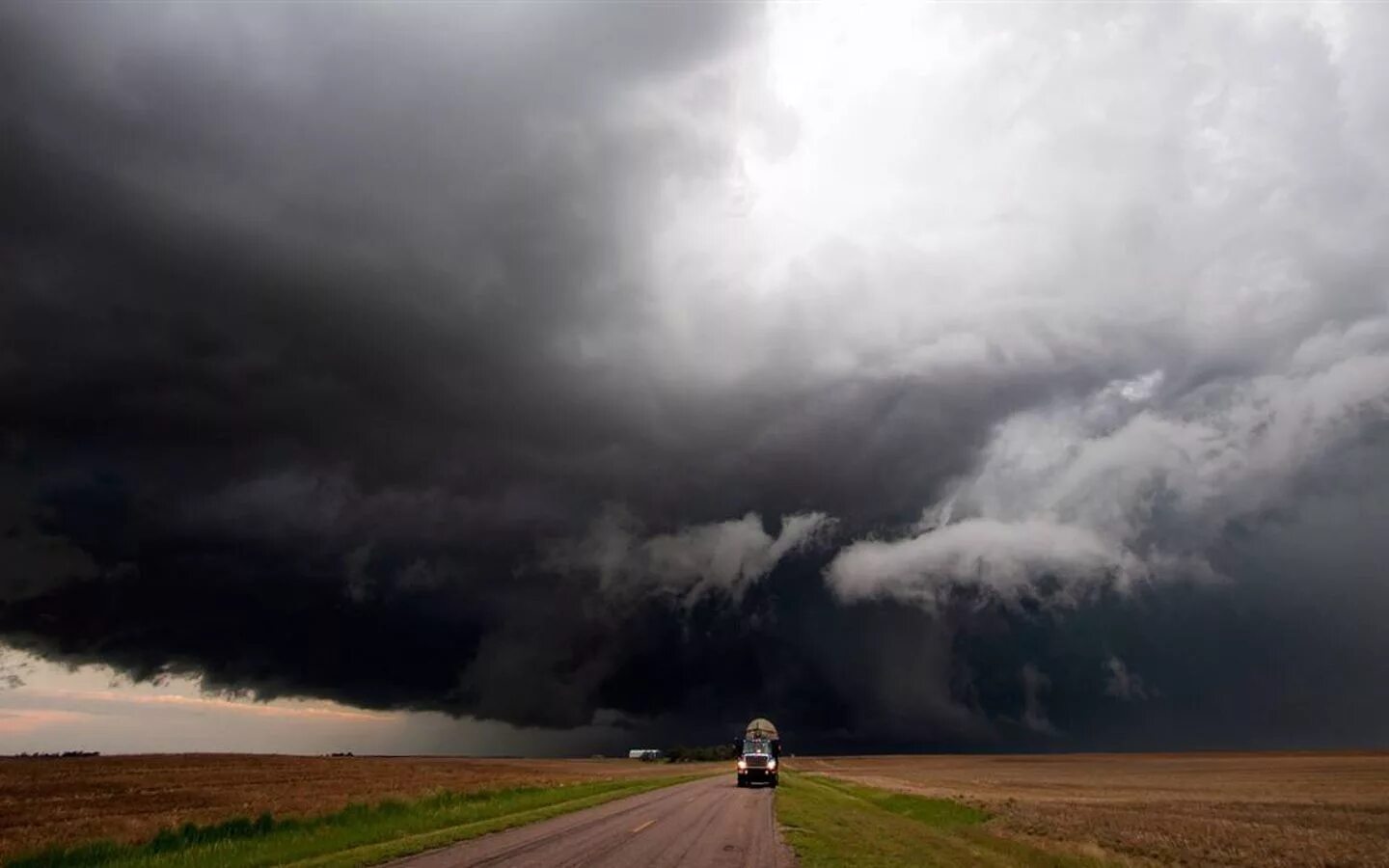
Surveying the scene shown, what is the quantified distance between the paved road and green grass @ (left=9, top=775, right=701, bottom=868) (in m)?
1.55

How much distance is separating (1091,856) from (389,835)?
21.5m

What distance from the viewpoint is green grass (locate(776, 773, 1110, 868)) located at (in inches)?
834

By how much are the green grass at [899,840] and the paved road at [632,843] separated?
106 centimetres

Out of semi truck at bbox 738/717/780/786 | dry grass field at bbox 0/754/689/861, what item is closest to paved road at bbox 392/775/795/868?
dry grass field at bbox 0/754/689/861

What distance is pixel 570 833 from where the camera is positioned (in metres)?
25.0

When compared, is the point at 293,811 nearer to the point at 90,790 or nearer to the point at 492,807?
the point at 492,807

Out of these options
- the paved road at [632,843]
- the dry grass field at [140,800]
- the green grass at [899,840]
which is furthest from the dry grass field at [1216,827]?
the dry grass field at [140,800]

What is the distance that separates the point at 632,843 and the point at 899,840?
904 cm

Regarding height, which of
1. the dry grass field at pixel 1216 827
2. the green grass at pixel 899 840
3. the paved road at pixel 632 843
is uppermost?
the paved road at pixel 632 843

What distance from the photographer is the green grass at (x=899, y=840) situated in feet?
69.5

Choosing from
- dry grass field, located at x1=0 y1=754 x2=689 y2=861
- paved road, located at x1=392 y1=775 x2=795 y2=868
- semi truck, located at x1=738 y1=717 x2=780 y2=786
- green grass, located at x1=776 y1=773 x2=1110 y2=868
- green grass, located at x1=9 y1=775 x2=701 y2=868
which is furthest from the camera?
semi truck, located at x1=738 y1=717 x2=780 y2=786

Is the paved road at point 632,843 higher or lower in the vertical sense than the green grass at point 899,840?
higher

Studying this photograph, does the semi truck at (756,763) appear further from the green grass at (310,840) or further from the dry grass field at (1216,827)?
the green grass at (310,840)

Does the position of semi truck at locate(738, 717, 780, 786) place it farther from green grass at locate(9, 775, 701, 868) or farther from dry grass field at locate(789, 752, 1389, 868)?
green grass at locate(9, 775, 701, 868)
